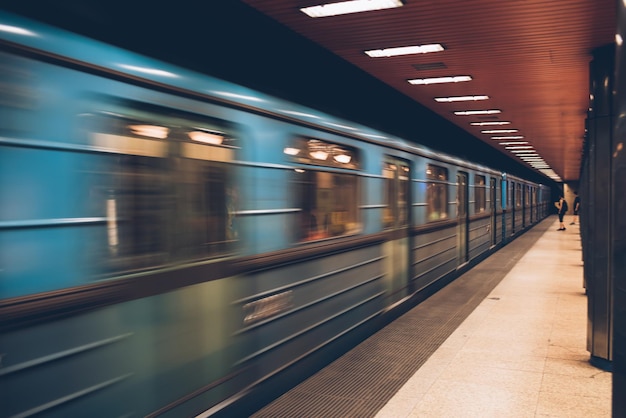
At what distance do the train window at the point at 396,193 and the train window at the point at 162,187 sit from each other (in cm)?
291

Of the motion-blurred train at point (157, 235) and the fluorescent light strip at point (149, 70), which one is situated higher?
the fluorescent light strip at point (149, 70)

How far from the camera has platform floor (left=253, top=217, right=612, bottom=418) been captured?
12.5 feet

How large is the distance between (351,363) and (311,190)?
1.69 m

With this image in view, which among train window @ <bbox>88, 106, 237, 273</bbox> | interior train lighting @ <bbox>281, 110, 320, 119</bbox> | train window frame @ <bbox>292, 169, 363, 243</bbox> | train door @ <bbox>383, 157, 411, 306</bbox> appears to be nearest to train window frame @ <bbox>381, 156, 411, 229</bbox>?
train door @ <bbox>383, 157, 411, 306</bbox>

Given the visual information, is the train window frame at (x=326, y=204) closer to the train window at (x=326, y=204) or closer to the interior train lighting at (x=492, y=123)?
the train window at (x=326, y=204)

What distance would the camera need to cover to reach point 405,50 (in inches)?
197

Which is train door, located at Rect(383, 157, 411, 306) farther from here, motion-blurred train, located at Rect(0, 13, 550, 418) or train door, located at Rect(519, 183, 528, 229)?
train door, located at Rect(519, 183, 528, 229)

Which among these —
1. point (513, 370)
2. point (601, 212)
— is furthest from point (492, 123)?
point (513, 370)

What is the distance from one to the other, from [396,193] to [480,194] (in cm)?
596

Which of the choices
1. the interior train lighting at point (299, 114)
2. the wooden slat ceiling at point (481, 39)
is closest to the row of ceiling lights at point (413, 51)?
the wooden slat ceiling at point (481, 39)

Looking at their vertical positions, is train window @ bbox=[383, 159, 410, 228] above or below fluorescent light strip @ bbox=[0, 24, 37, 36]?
below

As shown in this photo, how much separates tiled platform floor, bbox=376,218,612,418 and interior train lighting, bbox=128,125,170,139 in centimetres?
242

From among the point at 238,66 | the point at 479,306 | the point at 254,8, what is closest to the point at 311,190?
the point at 238,66

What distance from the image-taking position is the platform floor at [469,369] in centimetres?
380
